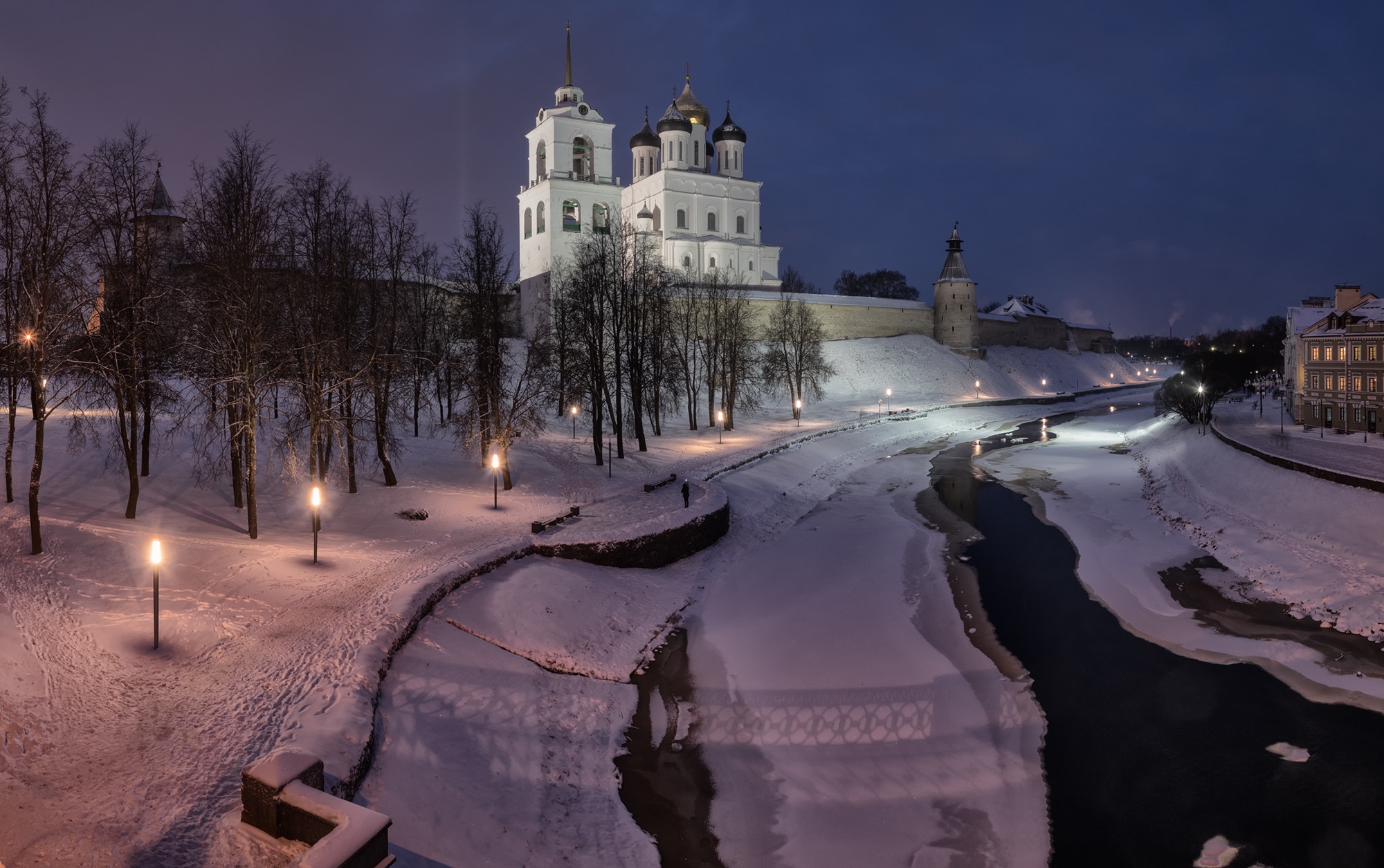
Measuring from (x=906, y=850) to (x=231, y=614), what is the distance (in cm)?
980

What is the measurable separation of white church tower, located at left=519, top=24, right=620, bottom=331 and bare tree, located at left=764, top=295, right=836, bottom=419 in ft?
42.5

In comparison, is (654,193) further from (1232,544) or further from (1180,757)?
(1180,757)

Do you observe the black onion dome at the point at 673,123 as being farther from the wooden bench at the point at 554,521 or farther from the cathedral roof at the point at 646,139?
the wooden bench at the point at 554,521

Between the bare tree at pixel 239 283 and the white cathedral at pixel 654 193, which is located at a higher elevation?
the white cathedral at pixel 654 193

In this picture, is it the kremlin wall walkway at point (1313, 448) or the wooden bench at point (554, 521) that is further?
the kremlin wall walkway at point (1313, 448)

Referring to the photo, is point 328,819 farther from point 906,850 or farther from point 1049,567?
point 1049,567

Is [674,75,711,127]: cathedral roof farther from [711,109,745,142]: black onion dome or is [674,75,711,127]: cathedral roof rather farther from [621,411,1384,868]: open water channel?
[621,411,1384,868]: open water channel

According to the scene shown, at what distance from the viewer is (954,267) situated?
245 feet

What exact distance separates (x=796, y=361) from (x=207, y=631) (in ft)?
129

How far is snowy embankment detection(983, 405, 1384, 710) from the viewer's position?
14.9 meters

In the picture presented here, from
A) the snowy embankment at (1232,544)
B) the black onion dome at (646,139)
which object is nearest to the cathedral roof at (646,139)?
the black onion dome at (646,139)

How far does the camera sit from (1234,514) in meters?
23.3

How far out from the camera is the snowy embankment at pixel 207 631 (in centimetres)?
748

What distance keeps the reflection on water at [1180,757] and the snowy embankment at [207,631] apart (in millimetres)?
6192
